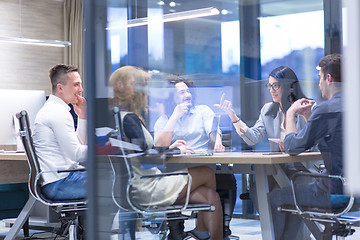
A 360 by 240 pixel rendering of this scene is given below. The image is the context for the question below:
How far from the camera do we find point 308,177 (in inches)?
87.0

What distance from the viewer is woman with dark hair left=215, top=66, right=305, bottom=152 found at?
2.30 meters

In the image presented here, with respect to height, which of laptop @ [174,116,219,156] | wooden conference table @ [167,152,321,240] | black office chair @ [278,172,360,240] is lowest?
black office chair @ [278,172,360,240]

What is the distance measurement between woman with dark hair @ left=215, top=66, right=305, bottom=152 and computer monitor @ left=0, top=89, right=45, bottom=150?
9.70 feet

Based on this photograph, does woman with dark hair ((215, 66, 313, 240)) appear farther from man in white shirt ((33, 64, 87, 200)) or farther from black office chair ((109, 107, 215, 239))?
man in white shirt ((33, 64, 87, 200))

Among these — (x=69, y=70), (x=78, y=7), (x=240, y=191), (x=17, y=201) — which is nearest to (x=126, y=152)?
(x=240, y=191)

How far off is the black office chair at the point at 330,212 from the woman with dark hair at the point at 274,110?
22cm

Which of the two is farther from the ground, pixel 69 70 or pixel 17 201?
pixel 69 70

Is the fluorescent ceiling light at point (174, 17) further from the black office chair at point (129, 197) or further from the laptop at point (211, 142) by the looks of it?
the laptop at point (211, 142)

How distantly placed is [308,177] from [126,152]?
Result: 68 cm

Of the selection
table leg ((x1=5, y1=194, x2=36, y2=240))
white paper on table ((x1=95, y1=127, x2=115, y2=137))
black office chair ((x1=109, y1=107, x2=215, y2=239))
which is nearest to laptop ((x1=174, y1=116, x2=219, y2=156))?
black office chair ((x1=109, y1=107, x2=215, y2=239))

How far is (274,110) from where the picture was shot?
7.72 feet

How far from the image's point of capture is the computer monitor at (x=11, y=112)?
16.2ft

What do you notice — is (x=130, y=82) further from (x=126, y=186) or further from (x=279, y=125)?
(x=279, y=125)

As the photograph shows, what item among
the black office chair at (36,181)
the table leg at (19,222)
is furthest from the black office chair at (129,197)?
the table leg at (19,222)
